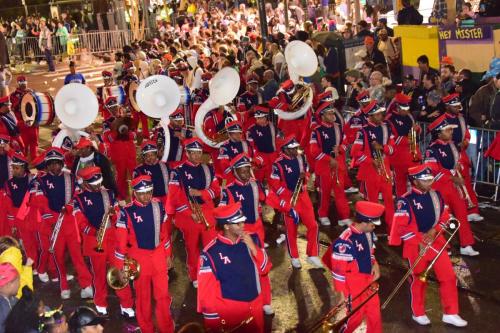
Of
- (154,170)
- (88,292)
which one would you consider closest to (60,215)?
(88,292)

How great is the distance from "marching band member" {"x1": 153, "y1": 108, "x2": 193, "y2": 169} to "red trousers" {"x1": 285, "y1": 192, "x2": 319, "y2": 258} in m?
2.64

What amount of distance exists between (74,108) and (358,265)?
6.12 metres

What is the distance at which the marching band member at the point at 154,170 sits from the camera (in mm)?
10016

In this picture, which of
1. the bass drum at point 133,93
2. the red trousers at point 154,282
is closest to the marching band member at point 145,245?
the red trousers at point 154,282

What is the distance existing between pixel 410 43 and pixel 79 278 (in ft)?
32.5

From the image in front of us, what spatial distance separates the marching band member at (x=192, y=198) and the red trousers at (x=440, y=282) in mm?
2710

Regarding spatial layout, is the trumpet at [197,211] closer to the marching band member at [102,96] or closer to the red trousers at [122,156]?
the red trousers at [122,156]

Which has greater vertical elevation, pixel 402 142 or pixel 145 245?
pixel 402 142

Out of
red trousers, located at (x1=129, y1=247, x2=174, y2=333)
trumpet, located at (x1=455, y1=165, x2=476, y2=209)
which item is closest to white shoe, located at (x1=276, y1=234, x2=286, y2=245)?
trumpet, located at (x1=455, y1=165, x2=476, y2=209)

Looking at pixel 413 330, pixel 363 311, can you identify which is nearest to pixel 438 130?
pixel 413 330

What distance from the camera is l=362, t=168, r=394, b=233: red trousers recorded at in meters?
10.6

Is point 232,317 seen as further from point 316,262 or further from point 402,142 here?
point 402,142

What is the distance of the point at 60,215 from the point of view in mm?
9234

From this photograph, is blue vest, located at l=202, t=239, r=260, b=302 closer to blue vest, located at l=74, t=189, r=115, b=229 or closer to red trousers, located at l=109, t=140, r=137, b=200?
blue vest, located at l=74, t=189, r=115, b=229
